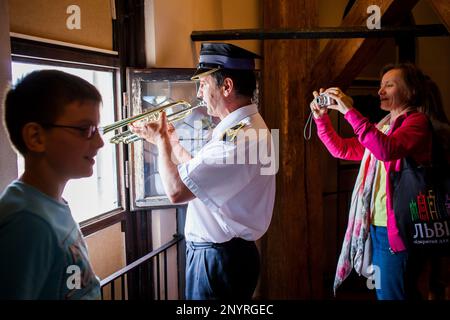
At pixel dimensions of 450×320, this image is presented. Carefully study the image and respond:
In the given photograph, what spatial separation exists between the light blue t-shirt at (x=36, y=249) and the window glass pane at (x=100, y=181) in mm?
809

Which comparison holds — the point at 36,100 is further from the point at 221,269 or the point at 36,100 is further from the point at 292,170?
the point at 292,170

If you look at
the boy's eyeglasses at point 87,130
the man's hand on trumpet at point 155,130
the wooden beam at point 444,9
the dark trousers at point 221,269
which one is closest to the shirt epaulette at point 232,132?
the man's hand on trumpet at point 155,130

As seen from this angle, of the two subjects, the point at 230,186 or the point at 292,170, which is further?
the point at 292,170

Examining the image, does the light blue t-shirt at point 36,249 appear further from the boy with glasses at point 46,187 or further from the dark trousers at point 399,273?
the dark trousers at point 399,273

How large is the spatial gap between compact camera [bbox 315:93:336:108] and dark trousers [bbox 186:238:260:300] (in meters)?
0.74

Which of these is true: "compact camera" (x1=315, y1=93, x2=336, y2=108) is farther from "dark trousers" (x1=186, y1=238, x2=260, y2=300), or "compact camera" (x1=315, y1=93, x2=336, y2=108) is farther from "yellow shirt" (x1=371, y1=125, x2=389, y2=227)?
"dark trousers" (x1=186, y1=238, x2=260, y2=300)

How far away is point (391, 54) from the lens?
10.9 feet

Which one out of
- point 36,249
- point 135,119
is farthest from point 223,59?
point 36,249

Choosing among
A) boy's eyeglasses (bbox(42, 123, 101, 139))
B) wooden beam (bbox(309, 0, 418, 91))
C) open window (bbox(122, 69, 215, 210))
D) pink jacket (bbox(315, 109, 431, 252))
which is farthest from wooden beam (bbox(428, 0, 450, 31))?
boy's eyeglasses (bbox(42, 123, 101, 139))

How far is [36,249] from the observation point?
0.70 m

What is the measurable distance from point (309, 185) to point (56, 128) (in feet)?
5.96

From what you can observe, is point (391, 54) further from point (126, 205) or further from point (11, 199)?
point (11, 199)

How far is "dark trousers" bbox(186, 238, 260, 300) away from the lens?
1.40 m

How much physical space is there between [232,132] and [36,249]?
0.80 m
